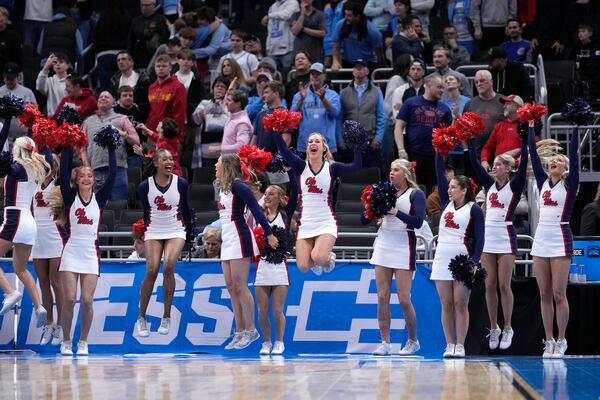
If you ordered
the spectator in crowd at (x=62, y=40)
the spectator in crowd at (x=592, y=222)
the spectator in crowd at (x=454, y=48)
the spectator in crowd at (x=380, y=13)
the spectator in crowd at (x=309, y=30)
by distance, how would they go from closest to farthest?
the spectator in crowd at (x=592, y=222)
the spectator in crowd at (x=309, y=30)
the spectator in crowd at (x=454, y=48)
the spectator in crowd at (x=380, y=13)
the spectator in crowd at (x=62, y=40)

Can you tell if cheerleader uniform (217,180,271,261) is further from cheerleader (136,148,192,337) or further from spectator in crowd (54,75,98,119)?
spectator in crowd (54,75,98,119)

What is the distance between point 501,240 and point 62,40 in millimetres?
9852

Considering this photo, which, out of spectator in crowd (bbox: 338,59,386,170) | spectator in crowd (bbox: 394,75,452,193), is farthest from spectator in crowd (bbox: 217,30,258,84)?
spectator in crowd (bbox: 394,75,452,193)

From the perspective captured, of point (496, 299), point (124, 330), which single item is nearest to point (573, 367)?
point (496, 299)

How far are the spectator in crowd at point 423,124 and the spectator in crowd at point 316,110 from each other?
0.94 metres

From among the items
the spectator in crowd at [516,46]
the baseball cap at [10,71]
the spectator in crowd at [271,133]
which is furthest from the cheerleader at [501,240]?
the baseball cap at [10,71]

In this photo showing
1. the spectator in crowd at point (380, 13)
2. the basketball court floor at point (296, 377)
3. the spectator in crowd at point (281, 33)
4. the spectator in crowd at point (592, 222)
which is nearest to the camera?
the basketball court floor at point (296, 377)

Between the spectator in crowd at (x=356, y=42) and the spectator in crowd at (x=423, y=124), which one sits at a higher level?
the spectator in crowd at (x=356, y=42)

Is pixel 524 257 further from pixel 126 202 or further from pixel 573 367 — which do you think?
pixel 126 202

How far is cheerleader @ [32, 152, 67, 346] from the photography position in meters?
13.5

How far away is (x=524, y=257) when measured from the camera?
14.8m

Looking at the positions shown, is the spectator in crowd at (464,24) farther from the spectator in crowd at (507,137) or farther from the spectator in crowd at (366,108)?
the spectator in crowd at (507,137)

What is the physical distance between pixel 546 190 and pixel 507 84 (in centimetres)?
387

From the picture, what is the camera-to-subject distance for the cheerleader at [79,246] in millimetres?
13062
